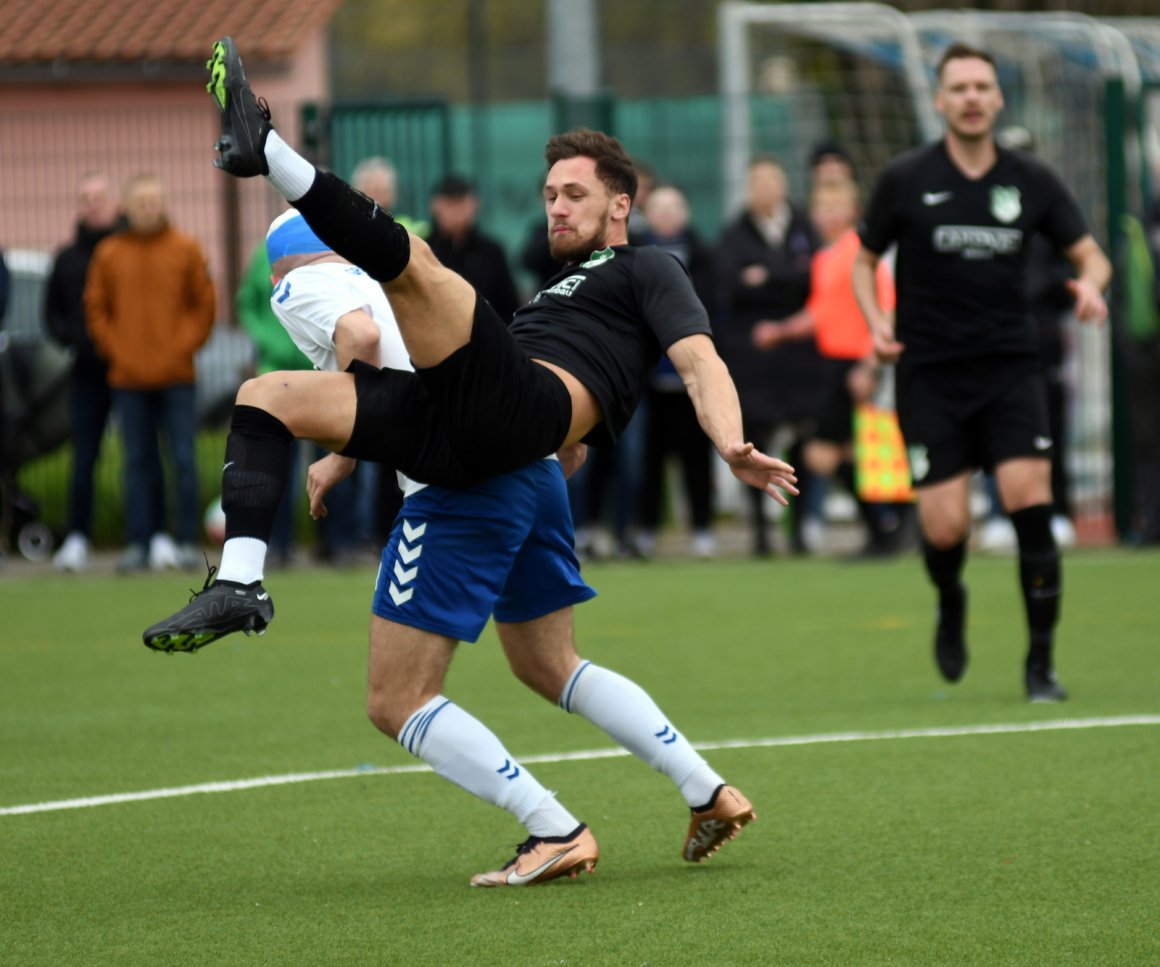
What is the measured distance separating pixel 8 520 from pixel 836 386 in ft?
18.0

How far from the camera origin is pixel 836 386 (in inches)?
550

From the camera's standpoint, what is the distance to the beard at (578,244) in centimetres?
573

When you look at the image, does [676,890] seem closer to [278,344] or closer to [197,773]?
[197,773]

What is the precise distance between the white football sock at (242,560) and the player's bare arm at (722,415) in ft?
3.60

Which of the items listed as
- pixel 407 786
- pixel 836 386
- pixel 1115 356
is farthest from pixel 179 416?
pixel 407 786

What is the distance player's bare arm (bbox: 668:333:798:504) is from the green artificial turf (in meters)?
1.01

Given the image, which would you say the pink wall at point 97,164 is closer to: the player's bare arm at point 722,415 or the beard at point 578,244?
the beard at point 578,244

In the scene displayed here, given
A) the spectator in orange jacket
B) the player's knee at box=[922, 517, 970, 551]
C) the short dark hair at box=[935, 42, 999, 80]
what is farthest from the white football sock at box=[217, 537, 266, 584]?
the spectator in orange jacket

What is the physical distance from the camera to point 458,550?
17.8ft

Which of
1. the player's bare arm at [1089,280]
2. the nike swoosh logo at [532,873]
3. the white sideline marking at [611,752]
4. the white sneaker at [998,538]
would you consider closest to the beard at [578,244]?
the nike swoosh logo at [532,873]

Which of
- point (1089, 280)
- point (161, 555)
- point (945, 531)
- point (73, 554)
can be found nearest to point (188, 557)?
point (161, 555)

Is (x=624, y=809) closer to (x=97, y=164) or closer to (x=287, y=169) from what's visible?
(x=287, y=169)

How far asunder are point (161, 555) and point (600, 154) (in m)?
8.80

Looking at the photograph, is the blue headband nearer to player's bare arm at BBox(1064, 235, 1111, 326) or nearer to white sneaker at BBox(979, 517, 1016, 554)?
player's bare arm at BBox(1064, 235, 1111, 326)
